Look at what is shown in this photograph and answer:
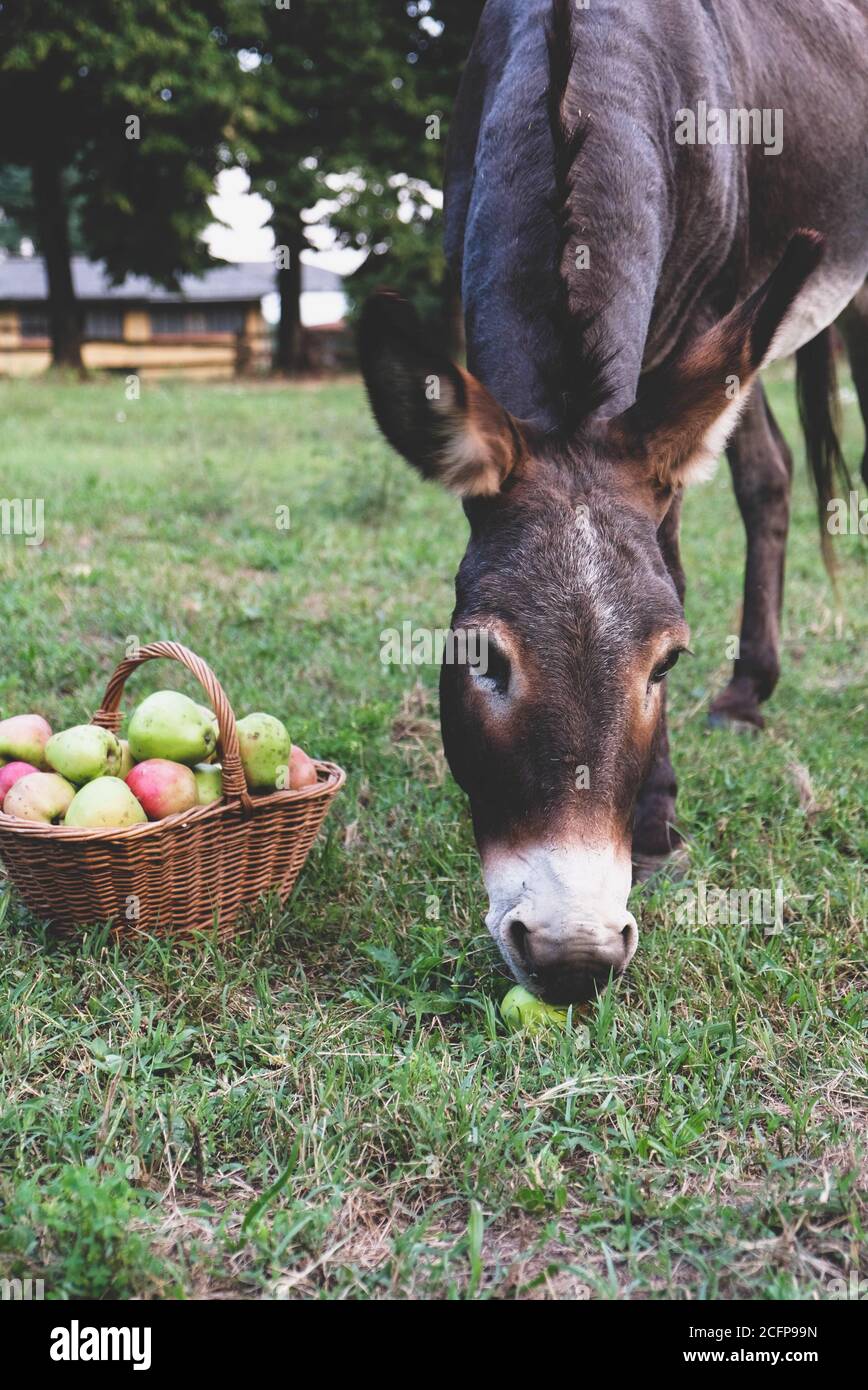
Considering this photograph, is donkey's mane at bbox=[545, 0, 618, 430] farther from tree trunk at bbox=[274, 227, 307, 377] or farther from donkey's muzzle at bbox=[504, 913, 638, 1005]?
tree trunk at bbox=[274, 227, 307, 377]

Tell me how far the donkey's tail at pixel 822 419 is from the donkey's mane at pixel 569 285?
2200mm

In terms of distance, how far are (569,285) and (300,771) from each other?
1332 millimetres

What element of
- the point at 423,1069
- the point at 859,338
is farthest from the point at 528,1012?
the point at 859,338

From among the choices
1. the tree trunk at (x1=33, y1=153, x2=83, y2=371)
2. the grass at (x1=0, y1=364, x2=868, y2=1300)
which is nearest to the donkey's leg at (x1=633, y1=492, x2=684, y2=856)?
the grass at (x1=0, y1=364, x2=868, y2=1300)

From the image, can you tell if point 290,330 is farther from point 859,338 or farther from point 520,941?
point 520,941

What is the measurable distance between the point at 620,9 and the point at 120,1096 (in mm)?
3171

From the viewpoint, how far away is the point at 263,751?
110 inches

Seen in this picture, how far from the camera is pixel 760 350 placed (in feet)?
8.06

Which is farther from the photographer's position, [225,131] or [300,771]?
[225,131]

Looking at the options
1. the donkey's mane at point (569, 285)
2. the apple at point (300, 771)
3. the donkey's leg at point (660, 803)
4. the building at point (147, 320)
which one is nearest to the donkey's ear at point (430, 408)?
the donkey's mane at point (569, 285)

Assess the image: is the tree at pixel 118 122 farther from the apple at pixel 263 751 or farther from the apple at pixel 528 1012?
the apple at pixel 528 1012

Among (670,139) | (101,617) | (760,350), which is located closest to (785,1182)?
(760,350)

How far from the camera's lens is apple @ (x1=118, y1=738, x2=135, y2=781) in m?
2.83
